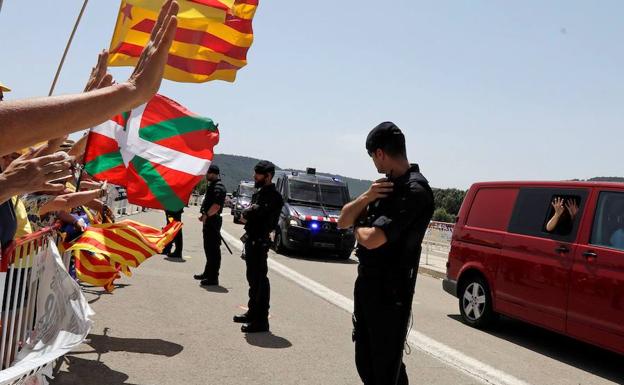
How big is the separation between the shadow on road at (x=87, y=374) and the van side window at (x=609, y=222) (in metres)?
5.07

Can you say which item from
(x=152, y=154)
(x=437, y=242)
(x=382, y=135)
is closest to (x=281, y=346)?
(x=152, y=154)

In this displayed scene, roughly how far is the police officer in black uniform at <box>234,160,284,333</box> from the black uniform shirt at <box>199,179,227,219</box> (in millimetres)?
2732

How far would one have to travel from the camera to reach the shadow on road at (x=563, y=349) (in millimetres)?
6180

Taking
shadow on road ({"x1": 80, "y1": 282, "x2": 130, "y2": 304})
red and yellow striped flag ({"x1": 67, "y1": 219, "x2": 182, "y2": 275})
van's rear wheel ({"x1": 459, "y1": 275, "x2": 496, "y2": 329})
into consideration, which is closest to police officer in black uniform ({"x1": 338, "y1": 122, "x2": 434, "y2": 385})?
red and yellow striped flag ({"x1": 67, "y1": 219, "x2": 182, "y2": 275})

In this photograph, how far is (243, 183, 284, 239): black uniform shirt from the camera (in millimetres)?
6805

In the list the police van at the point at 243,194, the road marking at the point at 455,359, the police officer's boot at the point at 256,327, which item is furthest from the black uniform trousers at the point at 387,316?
the police van at the point at 243,194

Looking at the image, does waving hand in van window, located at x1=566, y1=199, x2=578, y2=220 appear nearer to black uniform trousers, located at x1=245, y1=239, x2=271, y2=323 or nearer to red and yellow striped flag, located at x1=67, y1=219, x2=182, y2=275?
black uniform trousers, located at x1=245, y1=239, x2=271, y2=323

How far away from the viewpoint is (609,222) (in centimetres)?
615

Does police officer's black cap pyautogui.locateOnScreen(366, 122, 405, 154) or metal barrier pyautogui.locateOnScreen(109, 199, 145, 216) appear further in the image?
metal barrier pyautogui.locateOnScreen(109, 199, 145, 216)

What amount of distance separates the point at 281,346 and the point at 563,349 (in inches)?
145

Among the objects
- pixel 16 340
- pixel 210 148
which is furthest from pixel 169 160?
pixel 16 340

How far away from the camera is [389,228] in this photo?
120 inches

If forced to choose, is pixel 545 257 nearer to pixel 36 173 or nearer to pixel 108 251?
pixel 108 251

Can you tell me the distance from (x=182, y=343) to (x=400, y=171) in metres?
3.59
